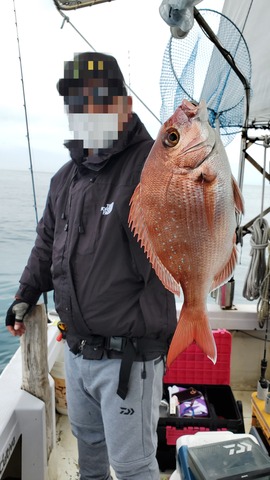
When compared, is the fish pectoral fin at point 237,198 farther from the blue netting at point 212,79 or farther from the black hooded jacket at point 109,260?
the blue netting at point 212,79

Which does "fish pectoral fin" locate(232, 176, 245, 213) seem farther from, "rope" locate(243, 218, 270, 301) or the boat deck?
"rope" locate(243, 218, 270, 301)

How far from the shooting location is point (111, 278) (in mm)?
1617

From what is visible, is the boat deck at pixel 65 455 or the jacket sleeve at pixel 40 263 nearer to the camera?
the jacket sleeve at pixel 40 263

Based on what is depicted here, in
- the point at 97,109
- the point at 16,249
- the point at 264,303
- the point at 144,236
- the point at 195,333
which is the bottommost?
the point at 16,249

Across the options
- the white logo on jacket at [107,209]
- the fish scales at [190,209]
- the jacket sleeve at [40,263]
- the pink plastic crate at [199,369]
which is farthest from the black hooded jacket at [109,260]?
the pink plastic crate at [199,369]

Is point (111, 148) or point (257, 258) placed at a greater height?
point (111, 148)

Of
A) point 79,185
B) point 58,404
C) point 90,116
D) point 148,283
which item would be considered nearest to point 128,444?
point 148,283

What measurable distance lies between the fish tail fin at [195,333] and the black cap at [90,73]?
2.96 ft

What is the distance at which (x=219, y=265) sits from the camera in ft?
3.71

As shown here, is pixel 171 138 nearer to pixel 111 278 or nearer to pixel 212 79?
pixel 111 278

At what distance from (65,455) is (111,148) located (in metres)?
2.32

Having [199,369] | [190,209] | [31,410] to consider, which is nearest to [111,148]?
[190,209]

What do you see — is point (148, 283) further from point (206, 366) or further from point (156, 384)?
point (206, 366)

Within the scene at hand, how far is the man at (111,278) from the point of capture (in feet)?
5.15
